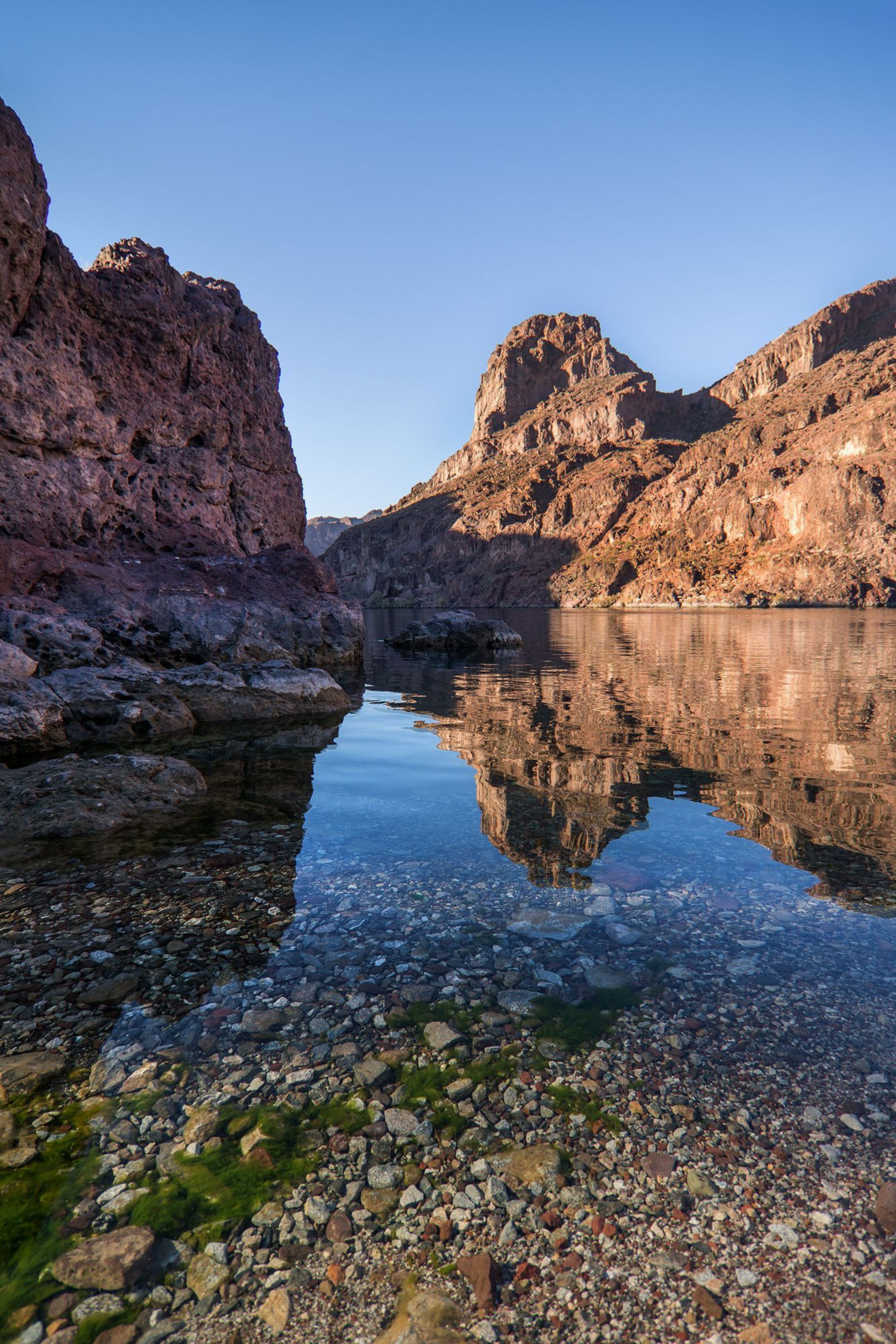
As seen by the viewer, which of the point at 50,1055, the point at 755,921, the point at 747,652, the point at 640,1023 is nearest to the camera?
the point at 50,1055

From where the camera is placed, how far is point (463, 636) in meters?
38.6

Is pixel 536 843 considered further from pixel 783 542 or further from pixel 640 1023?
pixel 783 542

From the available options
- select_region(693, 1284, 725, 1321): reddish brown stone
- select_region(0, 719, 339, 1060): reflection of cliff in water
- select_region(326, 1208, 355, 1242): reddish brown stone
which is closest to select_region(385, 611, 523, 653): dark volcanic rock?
select_region(0, 719, 339, 1060): reflection of cliff in water

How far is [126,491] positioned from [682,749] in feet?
61.8

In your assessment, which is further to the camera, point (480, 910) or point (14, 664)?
point (14, 664)

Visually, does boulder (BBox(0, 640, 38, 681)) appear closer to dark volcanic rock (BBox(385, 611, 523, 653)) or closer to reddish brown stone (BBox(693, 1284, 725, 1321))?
reddish brown stone (BBox(693, 1284, 725, 1321))

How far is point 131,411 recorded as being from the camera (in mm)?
21547

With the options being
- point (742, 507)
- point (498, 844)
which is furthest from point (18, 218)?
point (742, 507)

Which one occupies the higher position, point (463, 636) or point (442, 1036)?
point (463, 636)

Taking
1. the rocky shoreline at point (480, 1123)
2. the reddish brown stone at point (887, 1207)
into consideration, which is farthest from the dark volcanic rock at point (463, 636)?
the reddish brown stone at point (887, 1207)

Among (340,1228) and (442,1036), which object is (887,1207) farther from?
(340,1228)

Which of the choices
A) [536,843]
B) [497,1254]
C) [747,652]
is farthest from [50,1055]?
[747,652]

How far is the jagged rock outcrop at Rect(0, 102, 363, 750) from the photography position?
52.4 ft

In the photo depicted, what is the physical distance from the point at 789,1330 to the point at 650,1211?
647 millimetres
